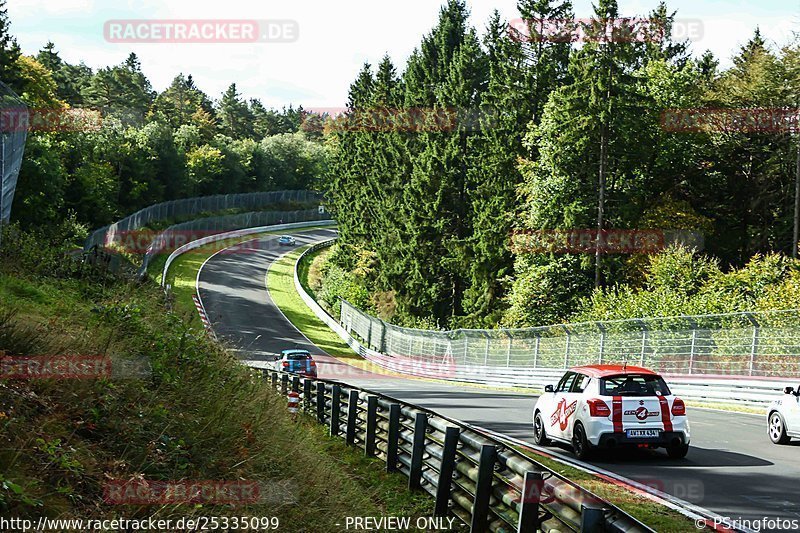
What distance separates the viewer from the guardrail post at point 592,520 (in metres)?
6.05

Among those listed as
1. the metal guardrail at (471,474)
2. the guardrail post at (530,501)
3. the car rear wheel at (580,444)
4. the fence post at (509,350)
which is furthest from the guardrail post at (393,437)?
the fence post at (509,350)

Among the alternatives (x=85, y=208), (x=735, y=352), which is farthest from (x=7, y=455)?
(x=85, y=208)

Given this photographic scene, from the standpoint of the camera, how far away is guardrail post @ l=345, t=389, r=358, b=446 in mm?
15133

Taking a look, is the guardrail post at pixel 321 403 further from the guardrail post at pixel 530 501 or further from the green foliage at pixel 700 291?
the green foliage at pixel 700 291

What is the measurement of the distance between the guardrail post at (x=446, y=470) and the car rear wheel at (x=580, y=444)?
4.52 meters

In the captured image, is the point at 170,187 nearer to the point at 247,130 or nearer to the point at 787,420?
the point at 247,130

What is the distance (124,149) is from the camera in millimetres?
91062

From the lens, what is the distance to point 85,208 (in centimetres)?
7200

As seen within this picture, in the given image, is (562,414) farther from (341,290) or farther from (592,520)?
(341,290)

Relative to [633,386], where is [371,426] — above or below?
below

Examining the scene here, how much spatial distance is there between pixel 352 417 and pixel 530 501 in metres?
8.12

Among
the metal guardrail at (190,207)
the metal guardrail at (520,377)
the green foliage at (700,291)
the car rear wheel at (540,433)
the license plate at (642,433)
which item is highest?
the metal guardrail at (190,207)

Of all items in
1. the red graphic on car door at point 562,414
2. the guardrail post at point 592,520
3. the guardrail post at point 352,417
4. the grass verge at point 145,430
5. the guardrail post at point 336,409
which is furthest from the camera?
the guardrail post at point 336,409

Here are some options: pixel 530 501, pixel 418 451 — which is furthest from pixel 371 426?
pixel 530 501
